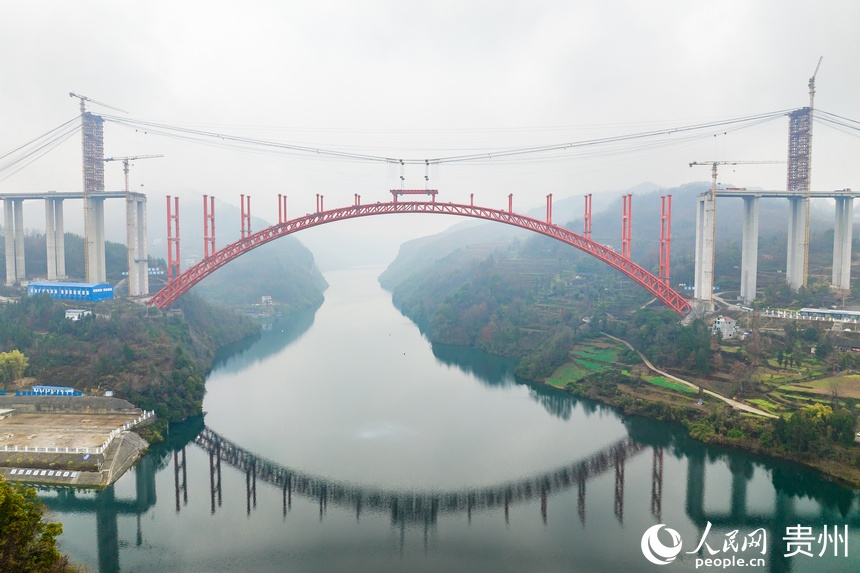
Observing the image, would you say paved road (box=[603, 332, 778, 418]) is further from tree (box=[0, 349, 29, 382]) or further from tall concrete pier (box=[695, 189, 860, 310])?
tree (box=[0, 349, 29, 382])

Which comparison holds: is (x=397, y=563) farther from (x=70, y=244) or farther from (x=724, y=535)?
(x=70, y=244)

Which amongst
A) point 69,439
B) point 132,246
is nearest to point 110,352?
point 69,439

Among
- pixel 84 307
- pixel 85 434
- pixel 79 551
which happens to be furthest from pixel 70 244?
pixel 79 551

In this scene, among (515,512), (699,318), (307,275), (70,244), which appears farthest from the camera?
(307,275)

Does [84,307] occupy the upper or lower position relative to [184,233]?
lower

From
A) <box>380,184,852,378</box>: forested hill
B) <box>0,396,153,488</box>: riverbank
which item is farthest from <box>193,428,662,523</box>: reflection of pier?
<box>380,184,852,378</box>: forested hill

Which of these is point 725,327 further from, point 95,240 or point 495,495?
point 95,240

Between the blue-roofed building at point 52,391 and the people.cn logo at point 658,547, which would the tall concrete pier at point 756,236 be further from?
the blue-roofed building at point 52,391

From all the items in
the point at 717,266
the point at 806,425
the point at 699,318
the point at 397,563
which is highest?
the point at 717,266

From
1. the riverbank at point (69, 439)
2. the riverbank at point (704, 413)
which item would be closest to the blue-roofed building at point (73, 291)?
the riverbank at point (69, 439)
